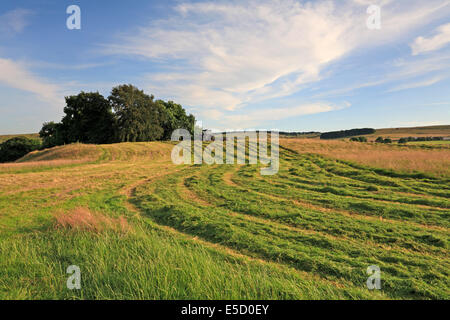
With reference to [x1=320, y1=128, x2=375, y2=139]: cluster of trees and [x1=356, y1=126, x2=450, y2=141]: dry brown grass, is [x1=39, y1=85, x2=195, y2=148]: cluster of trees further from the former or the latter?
[x1=320, y1=128, x2=375, y2=139]: cluster of trees

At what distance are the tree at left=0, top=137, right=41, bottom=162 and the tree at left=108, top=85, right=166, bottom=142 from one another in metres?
25.5

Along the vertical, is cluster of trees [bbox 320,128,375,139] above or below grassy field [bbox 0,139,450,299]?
above

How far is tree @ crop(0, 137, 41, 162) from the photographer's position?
Result: 180ft

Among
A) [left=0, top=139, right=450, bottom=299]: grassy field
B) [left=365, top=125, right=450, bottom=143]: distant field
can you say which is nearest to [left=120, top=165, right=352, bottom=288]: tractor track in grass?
[left=0, top=139, right=450, bottom=299]: grassy field

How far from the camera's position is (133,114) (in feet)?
164

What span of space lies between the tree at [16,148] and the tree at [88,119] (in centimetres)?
1192

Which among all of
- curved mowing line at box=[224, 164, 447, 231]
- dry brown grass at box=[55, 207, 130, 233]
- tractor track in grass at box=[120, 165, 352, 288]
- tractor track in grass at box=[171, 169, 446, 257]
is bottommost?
tractor track in grass at box=[120, 165, 352, 288]

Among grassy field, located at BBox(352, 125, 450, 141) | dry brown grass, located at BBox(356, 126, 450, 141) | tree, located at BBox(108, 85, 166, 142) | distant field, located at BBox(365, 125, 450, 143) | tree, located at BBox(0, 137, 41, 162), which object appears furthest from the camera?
distant field, located at BBox(365, 125, 450, 143)

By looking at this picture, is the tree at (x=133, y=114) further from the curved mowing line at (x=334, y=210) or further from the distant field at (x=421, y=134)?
the distant field at (x=421, y=134)

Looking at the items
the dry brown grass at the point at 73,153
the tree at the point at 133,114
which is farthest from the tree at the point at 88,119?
the dry brown grass at the point at 73,153

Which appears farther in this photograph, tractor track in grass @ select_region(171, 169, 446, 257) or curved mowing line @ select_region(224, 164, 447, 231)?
curved mowing line @ select_region(224, 164, 447, 231)

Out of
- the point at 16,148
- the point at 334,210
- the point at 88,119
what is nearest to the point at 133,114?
the point at 88,119
